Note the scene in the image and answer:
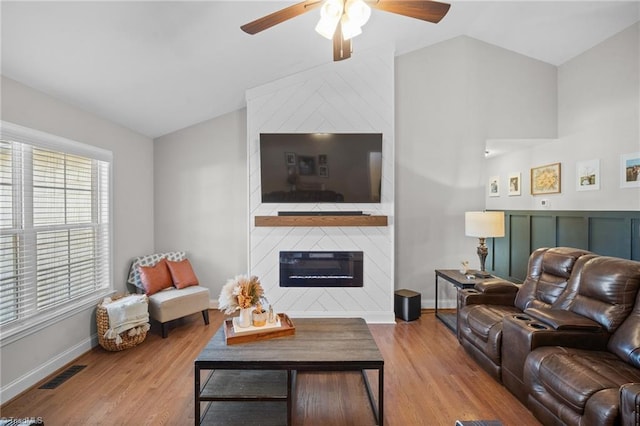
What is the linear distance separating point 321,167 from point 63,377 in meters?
3.24

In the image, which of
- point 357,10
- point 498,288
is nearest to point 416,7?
point 357,10

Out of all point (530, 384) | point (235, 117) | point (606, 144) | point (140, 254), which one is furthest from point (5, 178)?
point (606, 144)

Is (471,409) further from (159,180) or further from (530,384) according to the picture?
(159,180)

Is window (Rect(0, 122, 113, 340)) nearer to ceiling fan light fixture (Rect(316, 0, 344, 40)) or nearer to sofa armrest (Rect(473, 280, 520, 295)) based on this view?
ceiling fan light fixture (Rect(316, 0, 344, 40))

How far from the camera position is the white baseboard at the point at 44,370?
2406 mm

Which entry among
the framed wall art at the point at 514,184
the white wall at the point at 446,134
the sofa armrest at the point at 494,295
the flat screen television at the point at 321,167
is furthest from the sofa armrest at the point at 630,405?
the framed wall art at the point at 514,184

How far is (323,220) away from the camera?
3.97 metres

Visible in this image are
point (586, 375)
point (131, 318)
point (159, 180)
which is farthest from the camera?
point (159, 180)

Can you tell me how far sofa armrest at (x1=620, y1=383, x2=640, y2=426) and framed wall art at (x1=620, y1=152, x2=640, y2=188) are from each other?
103 inches

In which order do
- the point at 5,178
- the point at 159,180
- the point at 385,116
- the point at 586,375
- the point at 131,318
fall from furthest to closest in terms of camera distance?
1. the point at 159,180
2. the point at 385,116
3. the point at 131,318
4. the point at 5,178
5. the point at 586,375

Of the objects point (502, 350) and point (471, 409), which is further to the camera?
point (502, 350)

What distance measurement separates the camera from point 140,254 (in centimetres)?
425

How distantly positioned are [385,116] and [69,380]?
423cm

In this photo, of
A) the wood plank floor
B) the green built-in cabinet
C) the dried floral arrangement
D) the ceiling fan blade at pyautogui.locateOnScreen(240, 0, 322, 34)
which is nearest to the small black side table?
the wood plank floor
